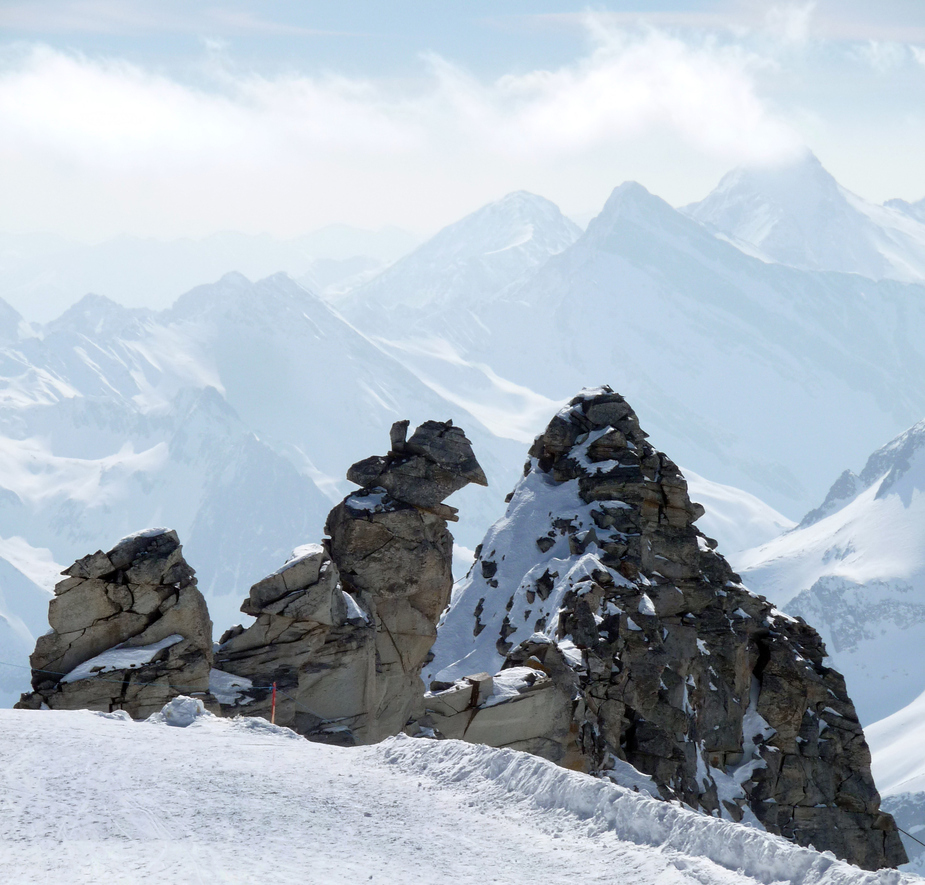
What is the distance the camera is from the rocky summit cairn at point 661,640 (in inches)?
1785

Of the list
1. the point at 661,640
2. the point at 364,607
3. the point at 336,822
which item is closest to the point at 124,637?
the point at 364,607

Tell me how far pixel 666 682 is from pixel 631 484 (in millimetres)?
8866

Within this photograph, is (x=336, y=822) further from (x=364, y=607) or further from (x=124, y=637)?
(x=364, y=607)

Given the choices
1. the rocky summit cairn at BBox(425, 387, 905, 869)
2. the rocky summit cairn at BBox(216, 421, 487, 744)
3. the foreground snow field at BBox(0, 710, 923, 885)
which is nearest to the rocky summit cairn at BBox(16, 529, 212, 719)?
the rocky summit cairn at BBox(216, 421, 487, 744)

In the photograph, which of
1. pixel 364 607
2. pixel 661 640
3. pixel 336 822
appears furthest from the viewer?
pixel 661 640

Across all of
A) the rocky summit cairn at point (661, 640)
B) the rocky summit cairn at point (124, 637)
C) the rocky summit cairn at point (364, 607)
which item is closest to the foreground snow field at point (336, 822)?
the rocky summit cairn at point (124, 637)

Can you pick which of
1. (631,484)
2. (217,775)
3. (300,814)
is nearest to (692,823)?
(300,814)

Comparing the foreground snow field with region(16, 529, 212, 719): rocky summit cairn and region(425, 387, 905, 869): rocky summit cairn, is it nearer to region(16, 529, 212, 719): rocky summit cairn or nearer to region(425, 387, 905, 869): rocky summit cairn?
region(16, 529, 212, 719): rocky summit cairn

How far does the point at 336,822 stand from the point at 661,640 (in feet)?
92.2

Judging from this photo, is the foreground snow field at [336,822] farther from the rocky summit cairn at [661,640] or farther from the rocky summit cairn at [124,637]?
the rocky summit cairn at [661,640]

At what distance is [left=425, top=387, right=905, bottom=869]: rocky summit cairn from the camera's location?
4534 centimetres

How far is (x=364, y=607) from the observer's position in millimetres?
39250

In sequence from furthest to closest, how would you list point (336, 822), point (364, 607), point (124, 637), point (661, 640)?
1. point (661, 640)
2. point (364, 607)
3. point (124, 637)
4. point (336, 822)

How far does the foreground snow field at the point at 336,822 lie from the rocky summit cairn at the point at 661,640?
18.3m
